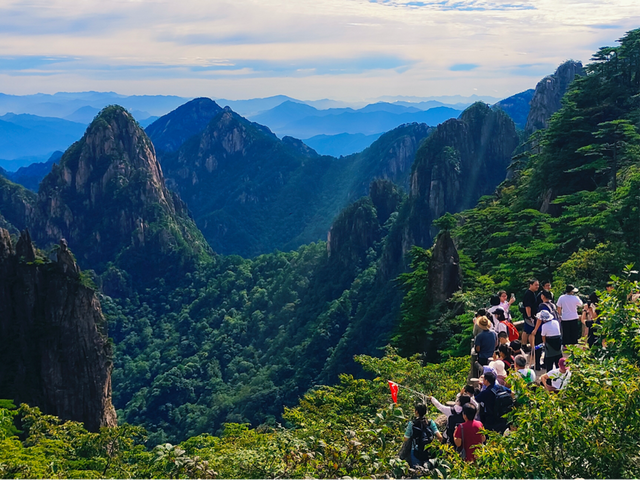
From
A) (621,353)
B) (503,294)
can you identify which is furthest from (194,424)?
(621,353)

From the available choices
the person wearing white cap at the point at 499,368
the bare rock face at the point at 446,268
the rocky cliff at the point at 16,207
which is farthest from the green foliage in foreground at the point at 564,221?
the rocky cliff at the point at 16,207

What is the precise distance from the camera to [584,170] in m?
44.7

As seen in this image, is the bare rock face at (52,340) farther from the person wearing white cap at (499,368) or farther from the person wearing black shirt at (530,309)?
the person wearing white cap at (499,368)

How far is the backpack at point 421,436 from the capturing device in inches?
454

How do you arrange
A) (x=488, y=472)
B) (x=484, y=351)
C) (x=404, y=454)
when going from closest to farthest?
(x=488, y=472), (x=404, y=454), (x=484, y=351)

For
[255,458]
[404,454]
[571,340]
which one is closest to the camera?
[404,454]

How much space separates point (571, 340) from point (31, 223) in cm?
17108

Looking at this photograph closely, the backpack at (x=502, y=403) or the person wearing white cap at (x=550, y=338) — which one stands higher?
the person wearing white cap at (x=550, y=338)

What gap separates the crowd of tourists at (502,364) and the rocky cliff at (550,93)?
107491 mm

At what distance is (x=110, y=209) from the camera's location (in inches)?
6673

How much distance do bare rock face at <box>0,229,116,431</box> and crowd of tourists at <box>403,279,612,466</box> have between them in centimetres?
4204

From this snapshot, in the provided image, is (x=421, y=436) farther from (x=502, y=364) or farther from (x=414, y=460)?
(x=502, y=364)

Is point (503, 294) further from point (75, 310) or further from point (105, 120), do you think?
point (105, 120)

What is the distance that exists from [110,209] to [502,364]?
553ft
